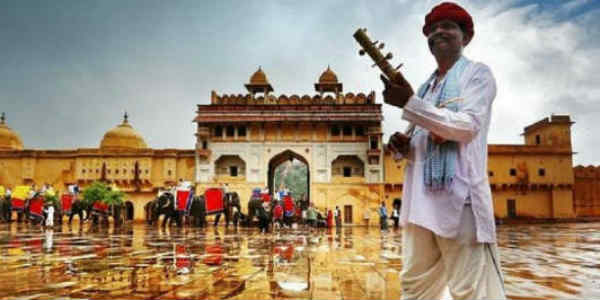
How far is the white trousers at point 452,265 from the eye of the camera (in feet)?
5.47

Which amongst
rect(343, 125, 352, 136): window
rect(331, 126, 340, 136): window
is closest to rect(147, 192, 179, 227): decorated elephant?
rect(331, 126, 340, 136): window

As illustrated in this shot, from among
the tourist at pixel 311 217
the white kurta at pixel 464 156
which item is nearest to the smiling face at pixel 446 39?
the white kurta at pixel 464 156

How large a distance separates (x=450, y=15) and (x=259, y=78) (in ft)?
91.7

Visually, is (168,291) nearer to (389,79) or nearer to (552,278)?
(389,79)

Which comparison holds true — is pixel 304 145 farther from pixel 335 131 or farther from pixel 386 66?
pixel 386 66

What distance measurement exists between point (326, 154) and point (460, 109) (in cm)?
2463

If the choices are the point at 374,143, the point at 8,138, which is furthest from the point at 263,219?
the point at 8,138

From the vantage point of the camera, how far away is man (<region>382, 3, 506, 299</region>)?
170 centimetres

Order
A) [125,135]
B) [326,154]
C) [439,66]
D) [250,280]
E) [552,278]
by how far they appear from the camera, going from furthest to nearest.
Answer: [125,135] < [326,154] < [552,278] < [250,280] < [439,66]

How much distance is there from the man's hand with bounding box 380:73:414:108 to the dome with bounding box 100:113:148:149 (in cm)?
3334

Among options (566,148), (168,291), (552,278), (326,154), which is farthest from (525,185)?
(168,291)

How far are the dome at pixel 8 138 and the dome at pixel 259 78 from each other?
19.6 m

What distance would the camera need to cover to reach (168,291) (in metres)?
2.83

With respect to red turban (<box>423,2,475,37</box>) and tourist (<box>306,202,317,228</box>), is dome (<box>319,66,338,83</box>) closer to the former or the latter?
tourist (<box>306,202,317,228</box>)
